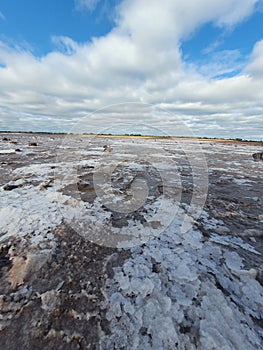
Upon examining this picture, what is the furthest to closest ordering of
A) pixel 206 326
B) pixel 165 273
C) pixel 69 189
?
1. pixel 69 189
2. pixel 165 273
3. pixel 206 326

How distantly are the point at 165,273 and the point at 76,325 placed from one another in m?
1.24

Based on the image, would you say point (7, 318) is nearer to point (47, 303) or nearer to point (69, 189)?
point (47, 303)

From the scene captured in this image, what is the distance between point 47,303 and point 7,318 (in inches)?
14.7

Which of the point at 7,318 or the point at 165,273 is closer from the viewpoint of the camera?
the point at 7,318

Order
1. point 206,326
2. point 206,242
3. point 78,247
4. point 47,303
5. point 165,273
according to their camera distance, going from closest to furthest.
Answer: point 206,326 < point 47,303 < point 165,273 < point 78,247 < point 206,242

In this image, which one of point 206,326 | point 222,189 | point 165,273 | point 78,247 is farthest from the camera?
point 222,189

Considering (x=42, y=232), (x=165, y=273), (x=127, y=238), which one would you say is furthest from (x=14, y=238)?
(x=165, y=273)

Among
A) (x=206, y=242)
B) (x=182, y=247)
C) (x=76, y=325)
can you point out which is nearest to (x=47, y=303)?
(x=76, y=325)

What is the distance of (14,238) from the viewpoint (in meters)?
3.12

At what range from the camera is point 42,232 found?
333 centimetres

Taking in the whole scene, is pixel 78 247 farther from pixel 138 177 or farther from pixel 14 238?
pixel 138 177

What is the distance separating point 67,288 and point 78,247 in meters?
0.81

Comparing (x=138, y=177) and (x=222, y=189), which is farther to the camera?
(x=138, y=177)

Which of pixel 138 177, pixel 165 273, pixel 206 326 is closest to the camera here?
pixel 206 326
